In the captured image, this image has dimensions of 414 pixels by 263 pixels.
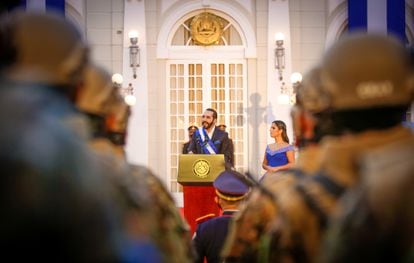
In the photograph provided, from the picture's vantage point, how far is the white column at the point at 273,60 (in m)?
17.5

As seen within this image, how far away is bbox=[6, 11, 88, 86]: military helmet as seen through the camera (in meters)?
2.50

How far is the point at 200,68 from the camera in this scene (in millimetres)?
18062

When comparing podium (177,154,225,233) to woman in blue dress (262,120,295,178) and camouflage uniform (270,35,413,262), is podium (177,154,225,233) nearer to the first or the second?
woman in blue dress (262,120,295,178)

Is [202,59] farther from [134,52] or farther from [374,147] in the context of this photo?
[374,147]

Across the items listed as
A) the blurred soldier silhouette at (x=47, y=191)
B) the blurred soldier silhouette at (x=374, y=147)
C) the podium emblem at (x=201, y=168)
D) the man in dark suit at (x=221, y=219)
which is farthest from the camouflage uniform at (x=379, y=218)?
the podium emblem at (x=201, y=168)

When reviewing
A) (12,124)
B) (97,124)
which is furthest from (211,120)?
(12,124)

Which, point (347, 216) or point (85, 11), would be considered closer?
point (347, 216)

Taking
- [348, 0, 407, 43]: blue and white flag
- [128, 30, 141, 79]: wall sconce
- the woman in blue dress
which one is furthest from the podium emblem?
[128, 30, 141, 79]: wall sconce

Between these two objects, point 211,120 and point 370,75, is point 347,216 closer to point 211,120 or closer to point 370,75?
point 370,75

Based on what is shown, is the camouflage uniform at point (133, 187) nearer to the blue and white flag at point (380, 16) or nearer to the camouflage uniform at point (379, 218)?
the camouflage uniform at point (379, 218)

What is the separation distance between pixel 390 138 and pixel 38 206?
4.70 ft

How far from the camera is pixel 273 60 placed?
1772 cm

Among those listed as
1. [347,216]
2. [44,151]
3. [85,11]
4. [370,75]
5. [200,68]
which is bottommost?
[347,216]

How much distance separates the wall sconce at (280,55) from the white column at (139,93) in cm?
254
